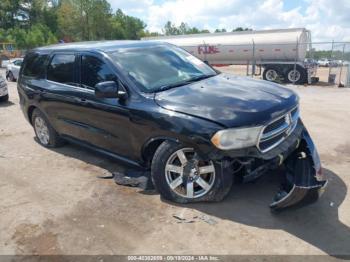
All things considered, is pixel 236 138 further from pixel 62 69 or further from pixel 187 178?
pixel 62 69

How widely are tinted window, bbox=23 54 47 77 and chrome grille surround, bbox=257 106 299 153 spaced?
410 cm

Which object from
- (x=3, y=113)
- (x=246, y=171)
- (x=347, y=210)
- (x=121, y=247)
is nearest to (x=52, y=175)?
(x=121, y=247)

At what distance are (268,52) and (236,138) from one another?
17.7m

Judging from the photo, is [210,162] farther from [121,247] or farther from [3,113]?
[3,113]

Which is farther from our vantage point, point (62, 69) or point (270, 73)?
point (270, 73)

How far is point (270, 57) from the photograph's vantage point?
20.2 meters

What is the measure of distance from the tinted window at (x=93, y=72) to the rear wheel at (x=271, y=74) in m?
16.1

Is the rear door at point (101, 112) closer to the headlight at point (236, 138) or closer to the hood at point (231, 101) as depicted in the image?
the hood at point (231, 101)

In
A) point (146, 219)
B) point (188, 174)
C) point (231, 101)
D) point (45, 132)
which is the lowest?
point (146, 219)

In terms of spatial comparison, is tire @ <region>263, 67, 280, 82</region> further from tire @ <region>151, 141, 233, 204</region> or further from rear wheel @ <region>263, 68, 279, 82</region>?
tire @ <region>151, 141, 233, 204</region>

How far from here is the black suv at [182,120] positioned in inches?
146

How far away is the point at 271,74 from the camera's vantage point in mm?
20172

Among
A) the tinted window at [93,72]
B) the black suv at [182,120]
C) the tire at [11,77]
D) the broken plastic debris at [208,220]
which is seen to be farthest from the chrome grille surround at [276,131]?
the tire at [11,77]

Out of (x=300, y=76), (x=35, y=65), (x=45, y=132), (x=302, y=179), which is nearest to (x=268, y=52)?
(x=300, y=76)
